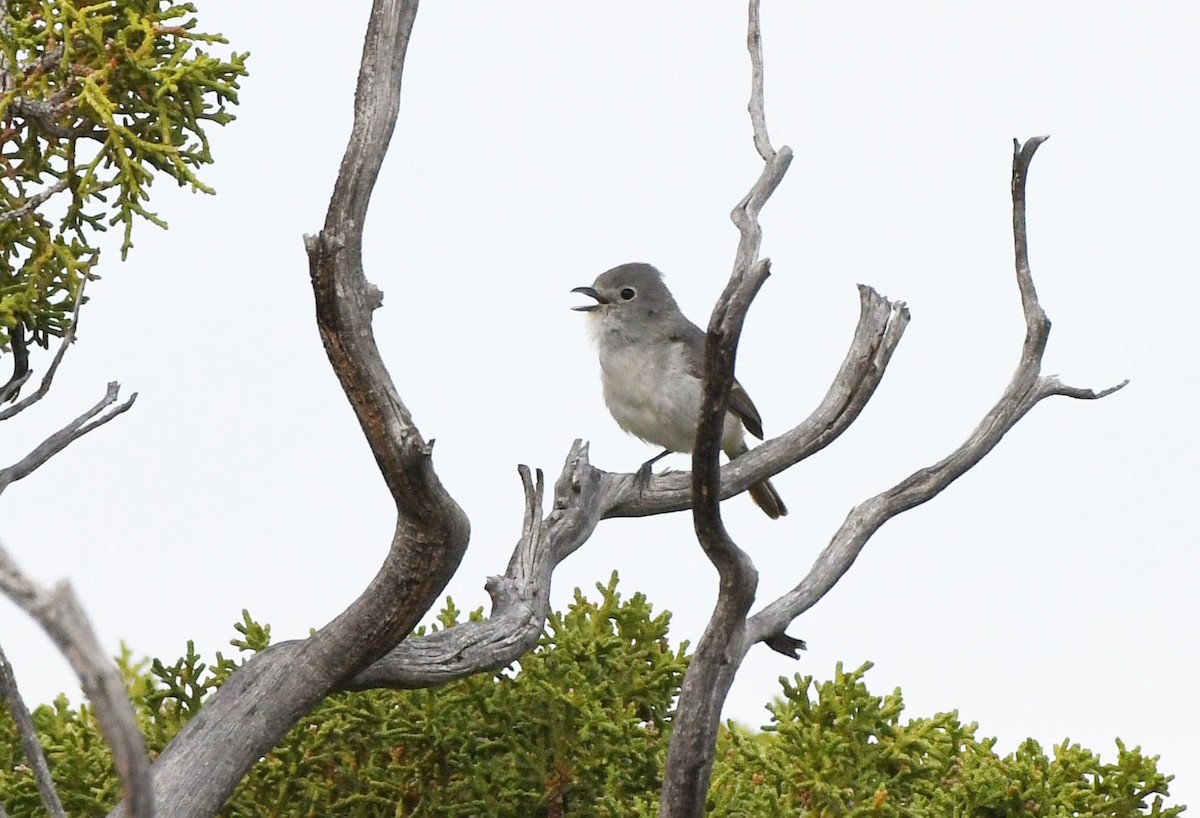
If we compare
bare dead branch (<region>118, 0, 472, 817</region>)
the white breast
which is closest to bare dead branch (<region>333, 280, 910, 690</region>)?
bare dead branch (<region>118, 0, 472, 817</region>)

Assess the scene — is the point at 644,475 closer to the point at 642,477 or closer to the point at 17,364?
Answer: the point at 642,477

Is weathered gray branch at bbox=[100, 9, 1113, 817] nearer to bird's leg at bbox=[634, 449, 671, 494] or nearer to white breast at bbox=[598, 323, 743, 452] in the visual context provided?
bird's leg at bbox=[634, 449, 671, 494]

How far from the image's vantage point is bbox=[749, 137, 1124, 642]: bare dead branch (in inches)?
265

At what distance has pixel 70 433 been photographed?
6.16 m

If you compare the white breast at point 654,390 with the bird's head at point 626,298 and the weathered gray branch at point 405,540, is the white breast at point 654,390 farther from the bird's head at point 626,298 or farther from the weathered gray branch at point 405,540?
the weathered gray branch at point 405,540

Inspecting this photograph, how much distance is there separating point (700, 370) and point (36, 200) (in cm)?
334

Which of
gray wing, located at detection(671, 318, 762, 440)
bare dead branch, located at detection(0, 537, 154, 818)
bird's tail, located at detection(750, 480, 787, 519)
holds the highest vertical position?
gray wing, located at detection(671, 318, 762, 440)

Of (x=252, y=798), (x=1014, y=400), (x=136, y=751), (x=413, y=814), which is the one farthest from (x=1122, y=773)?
(x=136, y=751)

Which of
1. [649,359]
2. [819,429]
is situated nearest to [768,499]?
[649,359]

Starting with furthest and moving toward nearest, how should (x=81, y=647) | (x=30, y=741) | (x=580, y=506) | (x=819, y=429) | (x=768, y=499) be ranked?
(x=768, y=499) → (x=819, y=429) → (x=580, y=506) → (x=30, y=741) → (x=81, y=647)

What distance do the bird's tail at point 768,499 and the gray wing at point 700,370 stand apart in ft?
1.15

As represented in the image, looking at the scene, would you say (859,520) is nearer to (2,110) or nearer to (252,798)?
(252,798)

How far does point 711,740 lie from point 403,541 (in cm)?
154

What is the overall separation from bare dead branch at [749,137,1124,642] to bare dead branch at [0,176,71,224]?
3.36 meters
